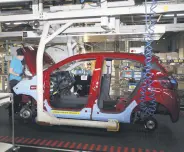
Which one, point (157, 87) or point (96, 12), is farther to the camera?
point (157, 87)

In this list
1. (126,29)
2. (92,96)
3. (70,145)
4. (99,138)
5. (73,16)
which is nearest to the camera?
(70,145)

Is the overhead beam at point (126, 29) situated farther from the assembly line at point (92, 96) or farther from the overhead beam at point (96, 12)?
the overhead beam at point (96, 12)

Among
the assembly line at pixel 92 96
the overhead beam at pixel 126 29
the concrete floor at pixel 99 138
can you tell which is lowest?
the concrete floor at pixel 99 138

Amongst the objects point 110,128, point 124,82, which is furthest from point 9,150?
point 124,82

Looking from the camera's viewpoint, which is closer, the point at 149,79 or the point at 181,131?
the point at 149,79

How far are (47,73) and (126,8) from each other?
6.72 feet

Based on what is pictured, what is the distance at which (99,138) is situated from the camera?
403cm

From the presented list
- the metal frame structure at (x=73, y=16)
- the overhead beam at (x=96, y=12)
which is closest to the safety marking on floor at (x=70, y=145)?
the metal frame structure at (x=73, y=16)

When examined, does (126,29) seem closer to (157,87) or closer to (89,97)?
(157,87)

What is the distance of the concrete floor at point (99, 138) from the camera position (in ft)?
11.9

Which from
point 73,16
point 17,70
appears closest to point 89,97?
point 73,16

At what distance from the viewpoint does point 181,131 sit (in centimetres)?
449

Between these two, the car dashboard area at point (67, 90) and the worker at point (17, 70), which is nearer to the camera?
the car dashboard area at point (67, 90)

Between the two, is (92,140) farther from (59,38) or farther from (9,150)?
(59,38)
